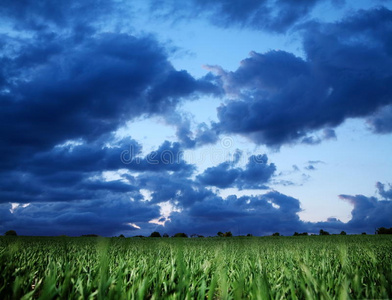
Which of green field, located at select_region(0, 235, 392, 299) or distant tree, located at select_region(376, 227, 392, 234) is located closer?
green field, located at select_region(0, 235, 392, 299)

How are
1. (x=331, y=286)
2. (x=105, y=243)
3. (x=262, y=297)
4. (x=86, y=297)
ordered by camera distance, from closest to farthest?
(x=105, y=243) < (x=262, y=297) < (x=86, y=297) < (x=331, y=286)

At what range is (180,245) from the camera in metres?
0.97

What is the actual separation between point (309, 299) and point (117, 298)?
31.6 inches

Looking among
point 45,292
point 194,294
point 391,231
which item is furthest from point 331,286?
point 391,231

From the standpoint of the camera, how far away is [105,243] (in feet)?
3.17

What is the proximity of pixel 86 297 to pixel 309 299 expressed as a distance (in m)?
1.16

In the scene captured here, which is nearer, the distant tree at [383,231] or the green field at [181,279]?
the green field at [181,279]

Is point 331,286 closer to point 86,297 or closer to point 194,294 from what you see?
point 194,294

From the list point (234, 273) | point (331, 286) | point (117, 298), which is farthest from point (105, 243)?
point (234, 273)

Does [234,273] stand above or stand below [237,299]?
below

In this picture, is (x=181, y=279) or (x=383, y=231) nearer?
(x=181, y=279)

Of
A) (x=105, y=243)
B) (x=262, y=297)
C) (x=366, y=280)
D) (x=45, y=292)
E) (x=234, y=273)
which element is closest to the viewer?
(x=45, y=292)

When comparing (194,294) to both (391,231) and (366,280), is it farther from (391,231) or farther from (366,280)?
(391,231)

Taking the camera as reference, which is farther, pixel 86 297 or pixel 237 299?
pixel 86 297
